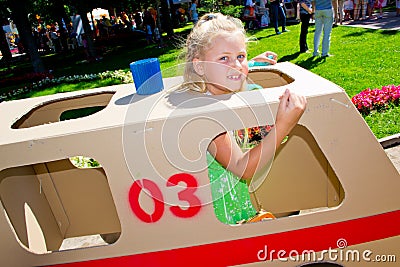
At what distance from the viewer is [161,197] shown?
1.62 metres

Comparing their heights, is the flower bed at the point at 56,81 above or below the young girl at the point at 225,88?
below

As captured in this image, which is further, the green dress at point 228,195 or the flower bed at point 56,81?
the flower bed at point 56,81

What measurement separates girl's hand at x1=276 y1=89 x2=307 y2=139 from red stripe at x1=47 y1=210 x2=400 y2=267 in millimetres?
496

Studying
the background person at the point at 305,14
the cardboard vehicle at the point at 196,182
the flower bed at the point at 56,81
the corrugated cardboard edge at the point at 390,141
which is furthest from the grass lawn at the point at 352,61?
the cardboard vehicle at the point at 196,182

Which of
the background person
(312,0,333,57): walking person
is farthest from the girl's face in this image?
the background person


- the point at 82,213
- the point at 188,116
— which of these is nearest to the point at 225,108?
the point at 188,116

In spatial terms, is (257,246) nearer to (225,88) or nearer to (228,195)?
(228,195)

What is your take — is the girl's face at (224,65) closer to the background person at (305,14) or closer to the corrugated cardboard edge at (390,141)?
the corrugated cardboard edge at (390,141)

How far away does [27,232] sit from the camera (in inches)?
83.6

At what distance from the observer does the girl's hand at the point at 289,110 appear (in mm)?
1554

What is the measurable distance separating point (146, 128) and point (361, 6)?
1297 centimetres

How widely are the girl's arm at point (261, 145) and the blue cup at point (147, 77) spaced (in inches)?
19.5

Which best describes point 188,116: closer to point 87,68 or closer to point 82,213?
point 82,213

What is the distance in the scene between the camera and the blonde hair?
1898 mm
